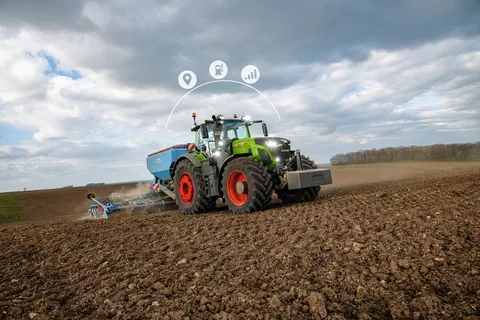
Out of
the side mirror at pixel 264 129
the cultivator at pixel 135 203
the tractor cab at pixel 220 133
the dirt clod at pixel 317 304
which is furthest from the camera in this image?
the cultivator at pixel 135 203

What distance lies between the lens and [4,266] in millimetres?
5137

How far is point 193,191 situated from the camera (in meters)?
9.67

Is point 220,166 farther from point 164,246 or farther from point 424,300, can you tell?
point 424,300

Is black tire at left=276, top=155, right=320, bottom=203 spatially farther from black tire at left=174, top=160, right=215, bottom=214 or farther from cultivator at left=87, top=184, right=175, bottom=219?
cultivator at left=87, top=184, right=175, bottom=219

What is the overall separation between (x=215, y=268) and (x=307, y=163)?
5.47m

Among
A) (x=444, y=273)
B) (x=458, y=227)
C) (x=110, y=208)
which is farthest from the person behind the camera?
(x=110, y=208)

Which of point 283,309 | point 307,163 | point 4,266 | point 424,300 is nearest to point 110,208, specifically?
point 4,266

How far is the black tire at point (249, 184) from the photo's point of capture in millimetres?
7600

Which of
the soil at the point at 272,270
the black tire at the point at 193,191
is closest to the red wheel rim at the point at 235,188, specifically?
the black tire at the point at 193,191

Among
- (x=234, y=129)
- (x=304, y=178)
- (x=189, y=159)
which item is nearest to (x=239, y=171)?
(x=304, y=178)

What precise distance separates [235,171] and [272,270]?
4.60 meters

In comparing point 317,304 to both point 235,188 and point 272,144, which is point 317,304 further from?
point 272,144

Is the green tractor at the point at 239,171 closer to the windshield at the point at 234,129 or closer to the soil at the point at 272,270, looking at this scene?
the windshield at the point at 234,129

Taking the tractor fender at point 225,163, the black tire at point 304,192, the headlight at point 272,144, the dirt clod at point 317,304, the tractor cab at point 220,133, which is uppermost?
the tractor cab at point 220,133
